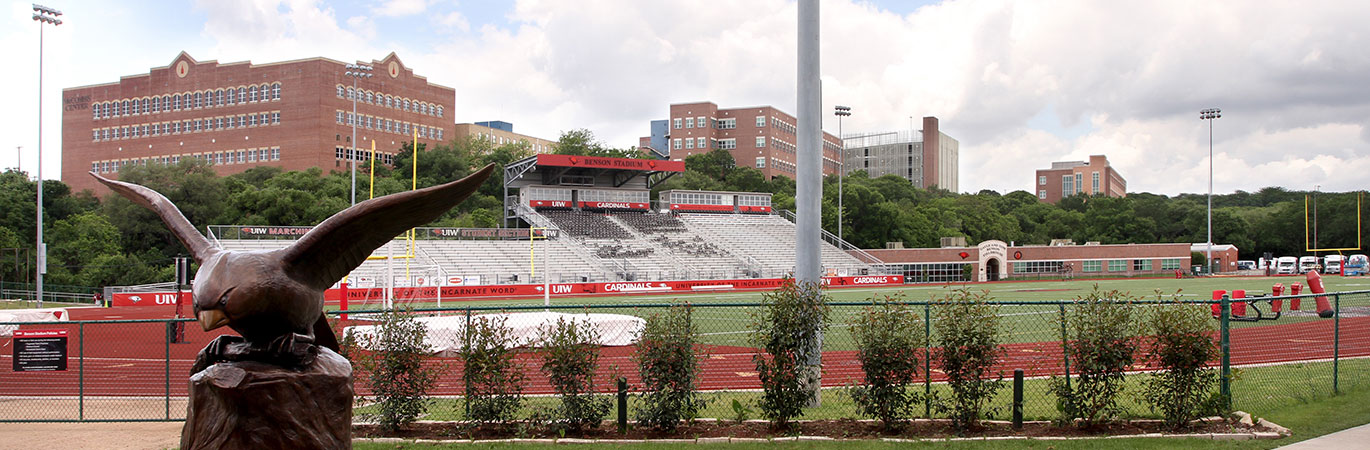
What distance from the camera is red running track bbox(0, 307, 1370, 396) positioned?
1351 cm

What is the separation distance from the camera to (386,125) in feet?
289

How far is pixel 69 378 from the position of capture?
1606 centimetres

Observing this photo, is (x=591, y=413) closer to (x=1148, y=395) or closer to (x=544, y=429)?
(x=544, y=429)

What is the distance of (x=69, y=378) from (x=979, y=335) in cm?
1651

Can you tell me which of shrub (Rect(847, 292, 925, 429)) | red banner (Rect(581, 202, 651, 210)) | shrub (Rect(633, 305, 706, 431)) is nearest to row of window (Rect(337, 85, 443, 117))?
red banner (Rect(581, 202, 651, 210))

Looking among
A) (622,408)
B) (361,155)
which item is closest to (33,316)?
(622,408)

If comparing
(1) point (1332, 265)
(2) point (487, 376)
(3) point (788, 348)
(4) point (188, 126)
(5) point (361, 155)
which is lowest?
(1) point (1332, 265)

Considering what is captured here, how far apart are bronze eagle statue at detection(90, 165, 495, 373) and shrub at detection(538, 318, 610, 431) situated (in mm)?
3984

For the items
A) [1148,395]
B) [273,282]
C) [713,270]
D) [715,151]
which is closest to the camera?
[273,282]

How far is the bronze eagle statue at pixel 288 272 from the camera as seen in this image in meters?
5.00

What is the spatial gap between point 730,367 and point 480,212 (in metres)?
52.2

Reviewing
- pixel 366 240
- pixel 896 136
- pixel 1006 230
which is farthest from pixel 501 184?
pixel 896 136

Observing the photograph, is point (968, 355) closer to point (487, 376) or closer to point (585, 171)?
point (487, 376)

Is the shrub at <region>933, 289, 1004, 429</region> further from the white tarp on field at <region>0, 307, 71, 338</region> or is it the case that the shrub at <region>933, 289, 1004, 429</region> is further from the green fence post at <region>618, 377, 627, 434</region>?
the white tarp on field at <region>0, 307, 71, 338</region>
